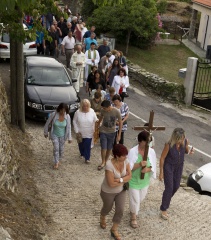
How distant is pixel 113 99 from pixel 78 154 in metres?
1.67

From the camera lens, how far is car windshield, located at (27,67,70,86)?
1341cm

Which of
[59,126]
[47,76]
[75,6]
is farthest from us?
[75,6]

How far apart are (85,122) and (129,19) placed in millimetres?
16203

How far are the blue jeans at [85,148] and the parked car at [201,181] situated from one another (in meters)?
2.32

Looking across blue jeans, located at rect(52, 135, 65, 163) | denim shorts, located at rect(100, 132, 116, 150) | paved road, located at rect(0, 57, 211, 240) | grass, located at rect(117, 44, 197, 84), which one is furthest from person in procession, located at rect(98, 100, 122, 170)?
grass, located at rect(117, 44, 197, 84)

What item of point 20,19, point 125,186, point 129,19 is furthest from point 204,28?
point 125,186

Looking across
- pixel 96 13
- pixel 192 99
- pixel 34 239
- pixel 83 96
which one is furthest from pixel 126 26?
pixel 34 239

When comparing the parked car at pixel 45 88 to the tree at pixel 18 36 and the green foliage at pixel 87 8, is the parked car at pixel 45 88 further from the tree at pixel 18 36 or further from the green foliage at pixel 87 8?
the green foliage at pixel 87 8

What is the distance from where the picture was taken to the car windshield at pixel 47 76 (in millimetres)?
13406

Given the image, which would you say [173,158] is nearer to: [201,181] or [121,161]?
[121,161]

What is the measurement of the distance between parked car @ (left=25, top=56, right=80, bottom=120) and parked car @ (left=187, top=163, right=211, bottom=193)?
4.10 m

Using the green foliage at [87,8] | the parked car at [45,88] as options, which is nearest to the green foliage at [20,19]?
the parked car at [45,88]

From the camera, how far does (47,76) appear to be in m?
13.7

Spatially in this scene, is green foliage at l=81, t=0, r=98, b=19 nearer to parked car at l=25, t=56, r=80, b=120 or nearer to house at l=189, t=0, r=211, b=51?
house at l=189, t=0, r=211, b=51
